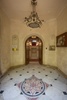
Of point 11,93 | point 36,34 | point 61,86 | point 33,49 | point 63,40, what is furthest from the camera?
point 33,49

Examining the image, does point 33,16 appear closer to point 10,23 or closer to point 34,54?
point 10,23

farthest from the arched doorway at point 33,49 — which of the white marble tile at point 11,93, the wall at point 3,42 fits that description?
the white marble tile at point 11,93

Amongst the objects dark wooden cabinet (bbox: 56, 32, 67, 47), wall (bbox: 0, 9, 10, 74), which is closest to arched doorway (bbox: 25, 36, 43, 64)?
dark wooden cabinet (bbox: 56, 32, 67, 47)

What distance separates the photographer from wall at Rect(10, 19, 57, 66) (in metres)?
5.67

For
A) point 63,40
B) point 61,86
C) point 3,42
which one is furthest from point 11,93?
point 63,40

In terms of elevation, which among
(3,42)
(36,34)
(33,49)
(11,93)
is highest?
(36,34)

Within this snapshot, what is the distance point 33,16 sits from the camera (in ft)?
11.2

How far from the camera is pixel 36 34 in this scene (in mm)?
5988

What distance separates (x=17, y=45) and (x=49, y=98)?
4.35m

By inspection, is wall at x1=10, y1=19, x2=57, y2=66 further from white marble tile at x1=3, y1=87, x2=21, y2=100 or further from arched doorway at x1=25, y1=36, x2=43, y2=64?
white marble tile at x1=3, y1=87, x2=21, y2=100

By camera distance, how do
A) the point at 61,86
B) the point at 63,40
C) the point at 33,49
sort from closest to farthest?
the point at 61,86, the point at 63,40, the point at 33,49

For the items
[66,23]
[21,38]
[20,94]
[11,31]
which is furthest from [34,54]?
[20,94]

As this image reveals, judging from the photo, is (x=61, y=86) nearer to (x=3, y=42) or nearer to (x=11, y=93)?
(x=11, y=93)

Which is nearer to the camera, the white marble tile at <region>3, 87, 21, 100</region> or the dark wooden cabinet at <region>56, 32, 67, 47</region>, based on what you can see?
the white marble tile at <region>3, 87, 21, 100</region>
